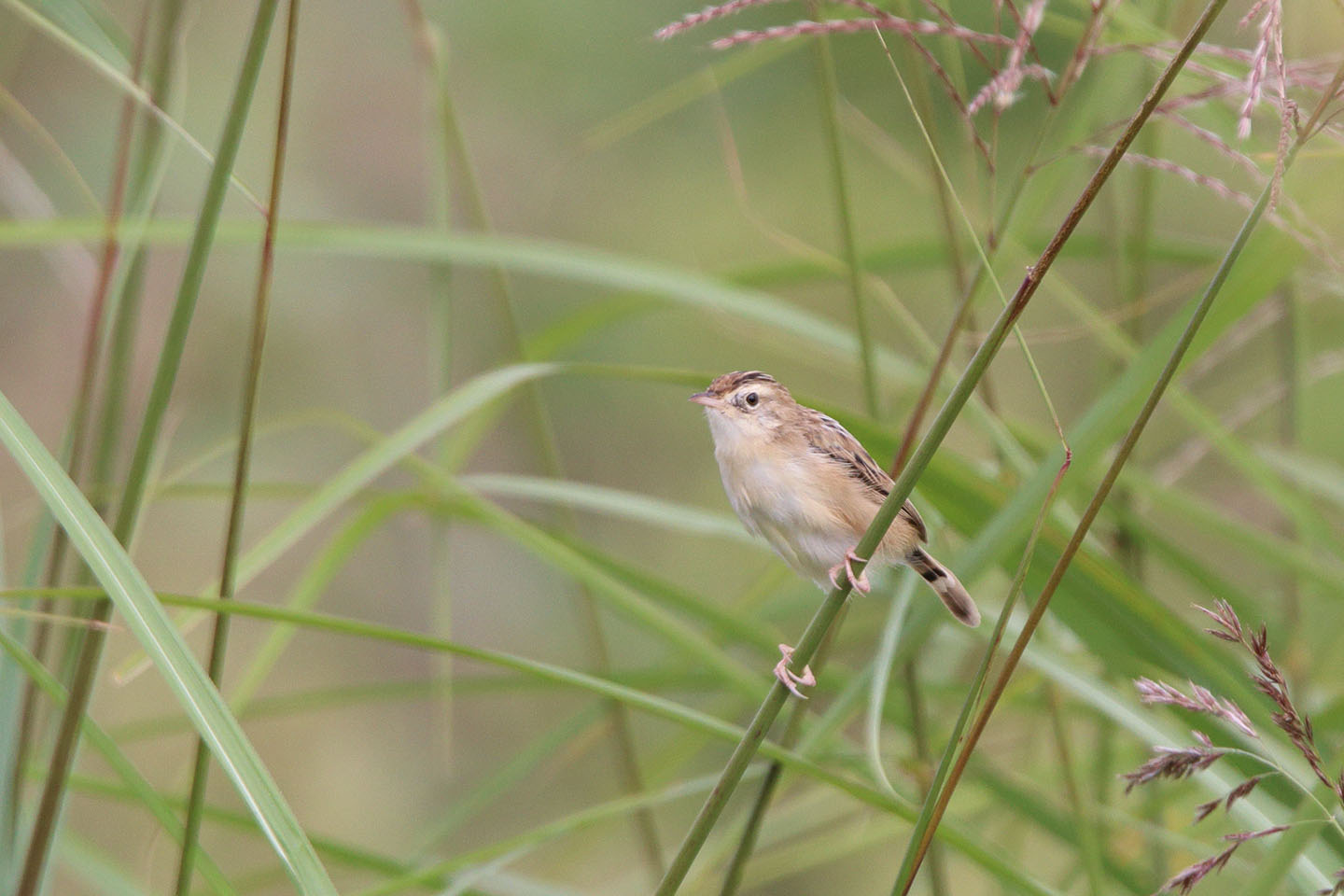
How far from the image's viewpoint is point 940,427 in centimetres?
126

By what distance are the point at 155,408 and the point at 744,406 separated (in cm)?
→ 137

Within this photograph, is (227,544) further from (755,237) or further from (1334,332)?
(755,237)

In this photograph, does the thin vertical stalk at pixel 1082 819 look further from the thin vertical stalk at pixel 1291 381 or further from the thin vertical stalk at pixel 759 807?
the thin vertical stalk at pixel 1291 381

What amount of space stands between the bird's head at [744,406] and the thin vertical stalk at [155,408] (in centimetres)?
119

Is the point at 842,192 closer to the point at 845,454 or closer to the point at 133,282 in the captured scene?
the point at 845,454

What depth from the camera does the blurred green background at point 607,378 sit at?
2.44 meters

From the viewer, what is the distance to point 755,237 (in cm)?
761

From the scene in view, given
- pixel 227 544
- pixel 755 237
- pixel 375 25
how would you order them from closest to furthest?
pixel 227 544
pixel 755 237
pixel 375 25

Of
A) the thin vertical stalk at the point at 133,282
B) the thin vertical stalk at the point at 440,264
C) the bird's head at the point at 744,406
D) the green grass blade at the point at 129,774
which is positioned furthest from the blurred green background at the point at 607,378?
the green grass blade at the point at 129,774

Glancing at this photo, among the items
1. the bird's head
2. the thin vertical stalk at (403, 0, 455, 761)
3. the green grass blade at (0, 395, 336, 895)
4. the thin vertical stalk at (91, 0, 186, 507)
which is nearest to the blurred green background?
the thin vertical stalk at (403, 0, 455, 761)

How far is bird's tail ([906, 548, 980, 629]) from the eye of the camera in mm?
2100

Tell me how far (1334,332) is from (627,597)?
2.83 metres

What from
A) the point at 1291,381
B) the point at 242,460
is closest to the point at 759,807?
the point at 242,460

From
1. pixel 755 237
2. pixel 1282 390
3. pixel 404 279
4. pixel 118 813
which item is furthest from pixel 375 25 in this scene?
pixel 1282 390
